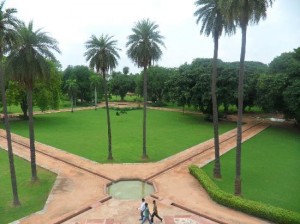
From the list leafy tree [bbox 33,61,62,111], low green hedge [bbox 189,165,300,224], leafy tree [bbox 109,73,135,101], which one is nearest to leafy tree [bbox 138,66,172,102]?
leafy tree [bbox 109,73,135,101]

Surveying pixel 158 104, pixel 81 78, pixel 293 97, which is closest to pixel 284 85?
pixel 293 97

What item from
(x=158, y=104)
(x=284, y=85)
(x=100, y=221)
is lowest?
(x=100, y=221)

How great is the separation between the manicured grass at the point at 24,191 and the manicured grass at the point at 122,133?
5.82 meters

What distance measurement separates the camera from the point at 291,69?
39938 mm

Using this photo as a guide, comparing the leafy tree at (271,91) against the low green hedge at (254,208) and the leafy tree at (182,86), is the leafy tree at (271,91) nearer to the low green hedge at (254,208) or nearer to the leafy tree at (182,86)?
the leafy tree at (182,86)

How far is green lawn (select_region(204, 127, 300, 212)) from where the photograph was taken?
20.3m

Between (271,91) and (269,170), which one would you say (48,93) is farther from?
(269,170)

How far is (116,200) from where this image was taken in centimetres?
1981

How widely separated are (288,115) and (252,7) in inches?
1117

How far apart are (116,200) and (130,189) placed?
7.32 ft

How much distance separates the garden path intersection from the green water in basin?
492mm

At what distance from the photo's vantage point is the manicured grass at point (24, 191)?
707 inches

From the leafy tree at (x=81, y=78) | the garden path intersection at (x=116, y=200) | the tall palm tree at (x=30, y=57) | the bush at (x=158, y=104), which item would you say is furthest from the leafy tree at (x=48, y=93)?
the bush at (x=158, y=104)

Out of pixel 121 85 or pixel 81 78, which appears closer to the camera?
pixel 81 78
